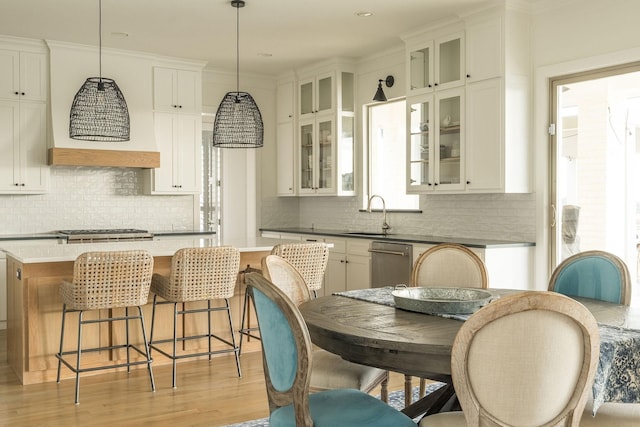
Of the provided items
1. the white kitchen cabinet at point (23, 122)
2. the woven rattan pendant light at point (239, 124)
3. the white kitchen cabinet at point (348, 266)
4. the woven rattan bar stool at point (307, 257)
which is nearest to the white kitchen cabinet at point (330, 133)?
the white kitchen cabinet at point (348, 266)

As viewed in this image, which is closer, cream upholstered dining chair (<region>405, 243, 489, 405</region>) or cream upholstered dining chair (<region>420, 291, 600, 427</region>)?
cream upholstered dining chair (<region>420, 291, 600, 427</region>)

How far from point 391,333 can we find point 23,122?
17.4 ft

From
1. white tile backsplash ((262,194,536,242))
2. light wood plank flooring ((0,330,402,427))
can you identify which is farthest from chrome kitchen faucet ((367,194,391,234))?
light wood plank flooring ((0,330,402,427))

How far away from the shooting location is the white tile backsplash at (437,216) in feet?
17.6

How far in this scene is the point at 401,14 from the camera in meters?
5.40

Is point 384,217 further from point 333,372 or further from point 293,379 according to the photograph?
point 293,379

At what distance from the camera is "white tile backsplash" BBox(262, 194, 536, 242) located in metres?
5.37

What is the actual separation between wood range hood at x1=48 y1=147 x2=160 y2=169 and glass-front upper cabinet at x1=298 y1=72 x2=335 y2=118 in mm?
1835

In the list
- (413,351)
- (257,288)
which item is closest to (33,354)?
(257,288)

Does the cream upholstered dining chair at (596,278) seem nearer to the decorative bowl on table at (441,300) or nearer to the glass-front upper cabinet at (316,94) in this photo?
the decorative bowl on table at (441,300)

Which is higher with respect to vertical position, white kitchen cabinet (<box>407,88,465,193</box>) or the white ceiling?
the white ceiling

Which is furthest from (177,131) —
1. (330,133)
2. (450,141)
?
(450,141)

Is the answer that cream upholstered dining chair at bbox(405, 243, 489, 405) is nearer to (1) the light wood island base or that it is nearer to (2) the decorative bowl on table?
(2) the decorative bowl on table

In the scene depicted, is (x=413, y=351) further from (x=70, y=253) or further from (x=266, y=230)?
(x=266, y=230)
